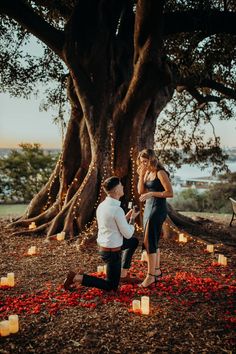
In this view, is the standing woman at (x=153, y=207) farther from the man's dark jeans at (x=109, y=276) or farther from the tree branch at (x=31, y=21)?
the tree branch at (x=31, y=21)

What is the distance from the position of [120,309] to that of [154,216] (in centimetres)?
149

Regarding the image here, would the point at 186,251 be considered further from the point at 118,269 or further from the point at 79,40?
the point at 79,40

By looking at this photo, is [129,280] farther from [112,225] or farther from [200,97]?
[200,97]

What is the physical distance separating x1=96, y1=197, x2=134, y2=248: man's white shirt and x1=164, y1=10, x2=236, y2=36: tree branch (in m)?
5.52

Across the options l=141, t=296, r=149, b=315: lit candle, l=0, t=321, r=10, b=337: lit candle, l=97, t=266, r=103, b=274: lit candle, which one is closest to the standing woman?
l=97, t=266, r=103, b=274: lit candle

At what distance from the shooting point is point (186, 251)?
799cm

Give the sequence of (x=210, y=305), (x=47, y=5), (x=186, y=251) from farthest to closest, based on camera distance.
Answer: (x=47, y=5)
(x=186, y=251)
(x=210, y=305)

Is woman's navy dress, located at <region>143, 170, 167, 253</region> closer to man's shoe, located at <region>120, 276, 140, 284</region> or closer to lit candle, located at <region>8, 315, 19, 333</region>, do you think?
man's shoe, located at <region>120, 276, 140, 284</region>

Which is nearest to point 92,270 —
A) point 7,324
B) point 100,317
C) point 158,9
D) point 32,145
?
point 100,317

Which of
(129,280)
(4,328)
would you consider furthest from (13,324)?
(129,280)

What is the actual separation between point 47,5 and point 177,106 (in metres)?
6.47

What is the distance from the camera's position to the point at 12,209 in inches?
612

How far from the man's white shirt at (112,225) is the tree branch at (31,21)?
542cm

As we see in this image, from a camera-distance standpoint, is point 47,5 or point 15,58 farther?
point 15,58
